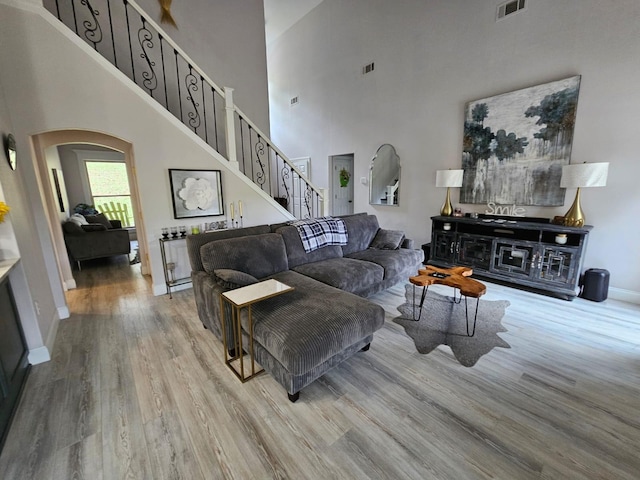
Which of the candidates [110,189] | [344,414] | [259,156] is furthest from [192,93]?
[344,414]

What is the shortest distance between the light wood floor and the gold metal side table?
0.30 ft

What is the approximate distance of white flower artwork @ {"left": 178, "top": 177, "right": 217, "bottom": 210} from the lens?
363 cm

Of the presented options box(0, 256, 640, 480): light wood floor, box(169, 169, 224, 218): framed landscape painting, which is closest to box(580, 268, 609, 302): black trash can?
box(0, 256, 640, 480): light wood floor

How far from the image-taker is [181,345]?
245cm

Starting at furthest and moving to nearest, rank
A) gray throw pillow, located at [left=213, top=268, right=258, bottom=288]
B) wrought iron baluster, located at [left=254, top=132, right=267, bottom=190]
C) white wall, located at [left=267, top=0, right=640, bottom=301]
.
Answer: wrought iron baluster, located at [left=254, top=132, right=267, bottom=190], white wall, located at [left=267, top=0, right=640, bottom=301], gray throw pillow, located at [left=213, top=268, right=258, bottom=288]

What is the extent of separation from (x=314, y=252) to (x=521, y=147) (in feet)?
10.4

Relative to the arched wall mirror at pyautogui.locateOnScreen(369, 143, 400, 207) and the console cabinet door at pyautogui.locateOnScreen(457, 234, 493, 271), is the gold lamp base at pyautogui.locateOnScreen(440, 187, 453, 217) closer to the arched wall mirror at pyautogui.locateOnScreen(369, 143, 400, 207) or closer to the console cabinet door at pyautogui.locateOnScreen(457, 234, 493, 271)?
the console cabinet door at pyautogui.locateOnScreen(457, 234, 493, 271)

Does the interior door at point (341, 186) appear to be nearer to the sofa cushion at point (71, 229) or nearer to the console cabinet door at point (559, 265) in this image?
the console cabinet door at point (559, 265)

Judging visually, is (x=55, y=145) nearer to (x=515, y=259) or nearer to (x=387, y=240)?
(x=387, y=240)

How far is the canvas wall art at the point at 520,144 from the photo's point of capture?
340 centimetres

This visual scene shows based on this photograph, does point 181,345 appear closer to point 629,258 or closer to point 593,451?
point 593,451

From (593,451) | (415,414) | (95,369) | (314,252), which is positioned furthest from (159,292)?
(593,451)

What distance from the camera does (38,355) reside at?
219cm

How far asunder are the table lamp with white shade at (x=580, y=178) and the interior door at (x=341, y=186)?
4110mm
